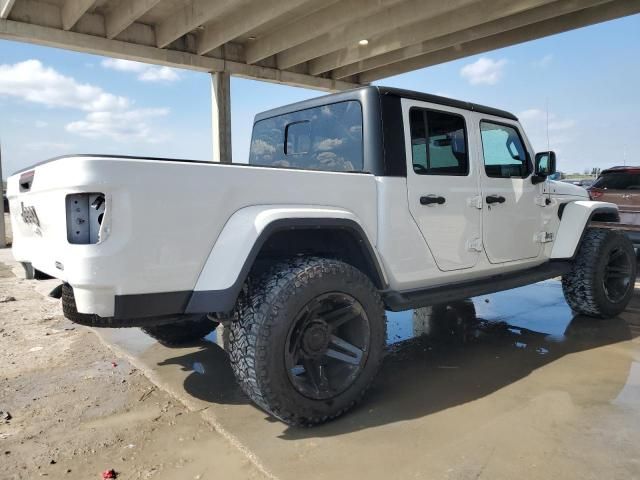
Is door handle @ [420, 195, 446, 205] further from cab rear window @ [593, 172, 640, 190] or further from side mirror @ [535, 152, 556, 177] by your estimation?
cab rear window @ [593, 172, 640, 190]

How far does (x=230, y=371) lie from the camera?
3617 mm

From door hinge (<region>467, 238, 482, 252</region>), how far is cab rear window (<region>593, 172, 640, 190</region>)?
5.62m

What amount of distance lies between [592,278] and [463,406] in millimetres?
2597

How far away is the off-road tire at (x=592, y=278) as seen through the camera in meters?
4.72

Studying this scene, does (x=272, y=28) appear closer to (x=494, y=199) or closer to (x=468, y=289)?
(x=494, y=199)

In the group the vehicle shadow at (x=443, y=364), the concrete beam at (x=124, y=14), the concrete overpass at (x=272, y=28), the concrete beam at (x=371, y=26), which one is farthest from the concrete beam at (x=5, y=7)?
the vehicle shadow at (x=443, y=364)

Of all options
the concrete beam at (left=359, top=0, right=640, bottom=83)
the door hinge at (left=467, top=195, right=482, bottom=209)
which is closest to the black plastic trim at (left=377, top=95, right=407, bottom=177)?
the door hinge at (left=467, top=195, right=482, bottom=209)

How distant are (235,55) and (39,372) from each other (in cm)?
1215

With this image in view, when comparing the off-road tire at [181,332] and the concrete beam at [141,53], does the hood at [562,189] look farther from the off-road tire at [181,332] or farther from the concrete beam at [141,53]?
the concrete beam at [141,53]

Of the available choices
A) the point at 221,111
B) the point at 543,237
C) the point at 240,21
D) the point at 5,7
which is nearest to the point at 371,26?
the point at 240,21

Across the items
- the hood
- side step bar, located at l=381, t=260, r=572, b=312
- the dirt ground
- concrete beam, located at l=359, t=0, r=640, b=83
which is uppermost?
concrete beam, located at l=359, t=0, r=640, b=83

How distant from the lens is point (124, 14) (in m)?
10.8

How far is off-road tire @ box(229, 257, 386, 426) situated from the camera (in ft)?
8.07

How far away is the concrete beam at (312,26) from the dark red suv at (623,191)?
5.47m
